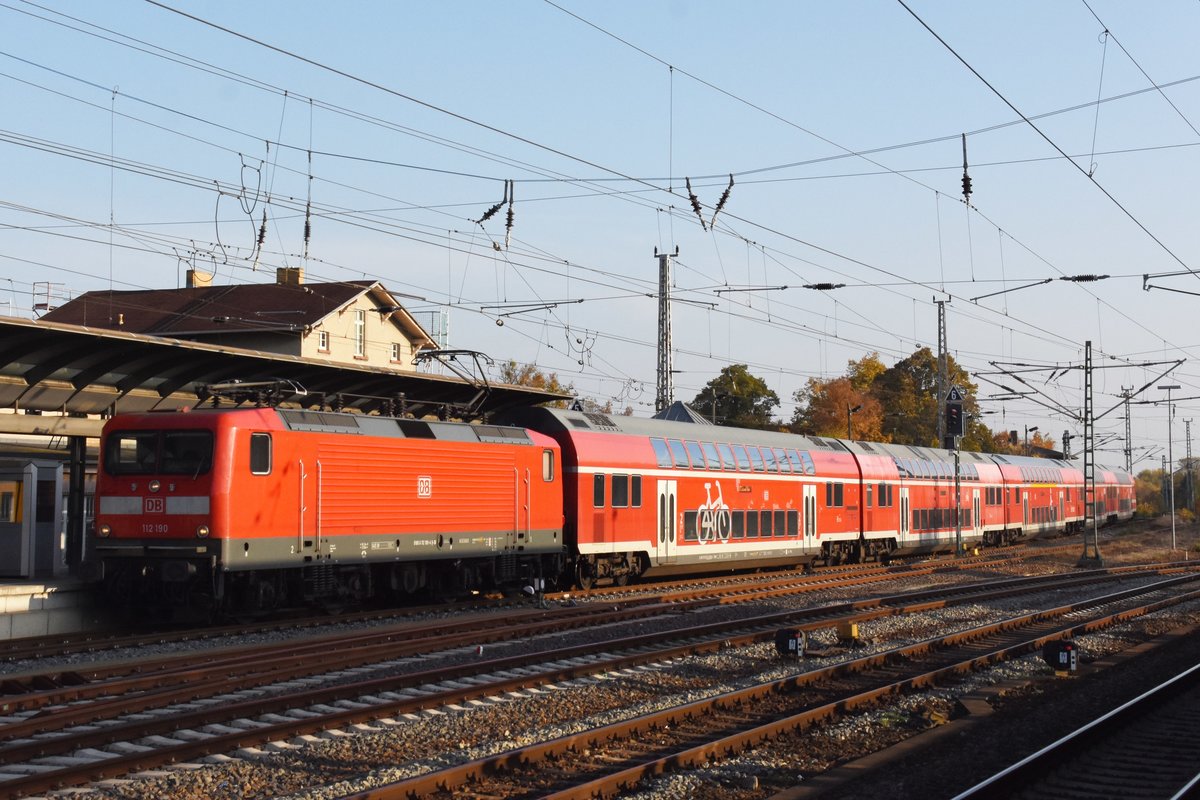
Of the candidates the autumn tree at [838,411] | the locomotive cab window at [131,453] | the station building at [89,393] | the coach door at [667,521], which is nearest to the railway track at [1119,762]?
the station building at [89,393]

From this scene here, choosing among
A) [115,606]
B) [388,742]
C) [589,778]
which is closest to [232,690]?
[388,742]

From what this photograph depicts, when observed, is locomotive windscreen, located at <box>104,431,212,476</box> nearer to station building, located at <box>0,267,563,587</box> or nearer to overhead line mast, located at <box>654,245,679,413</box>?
station building, located at <box>0,267,563,587</box>

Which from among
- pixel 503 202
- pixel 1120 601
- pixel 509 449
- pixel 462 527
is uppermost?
pixel 503 202

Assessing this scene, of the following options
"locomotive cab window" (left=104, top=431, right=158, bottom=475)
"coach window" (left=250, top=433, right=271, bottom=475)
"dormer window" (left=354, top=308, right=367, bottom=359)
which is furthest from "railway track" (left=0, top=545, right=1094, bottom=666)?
"dormer window" (left=354, top=308, right=367, bottom=359)

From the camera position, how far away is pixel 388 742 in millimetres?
11859

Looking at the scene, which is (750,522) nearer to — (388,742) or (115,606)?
(115,606)

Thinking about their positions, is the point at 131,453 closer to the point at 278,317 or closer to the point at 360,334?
the point at 278,317

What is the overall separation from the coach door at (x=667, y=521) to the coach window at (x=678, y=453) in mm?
654

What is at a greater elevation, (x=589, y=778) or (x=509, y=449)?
(x=509, y=449)

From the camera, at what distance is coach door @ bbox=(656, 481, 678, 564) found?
29.5 m

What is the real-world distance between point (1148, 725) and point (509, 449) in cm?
1432

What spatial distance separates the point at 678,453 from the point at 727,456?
7.70 ft

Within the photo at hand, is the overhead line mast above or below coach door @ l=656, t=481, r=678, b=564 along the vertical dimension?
above

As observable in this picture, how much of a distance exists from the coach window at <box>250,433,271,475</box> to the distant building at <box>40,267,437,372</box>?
104 ft
